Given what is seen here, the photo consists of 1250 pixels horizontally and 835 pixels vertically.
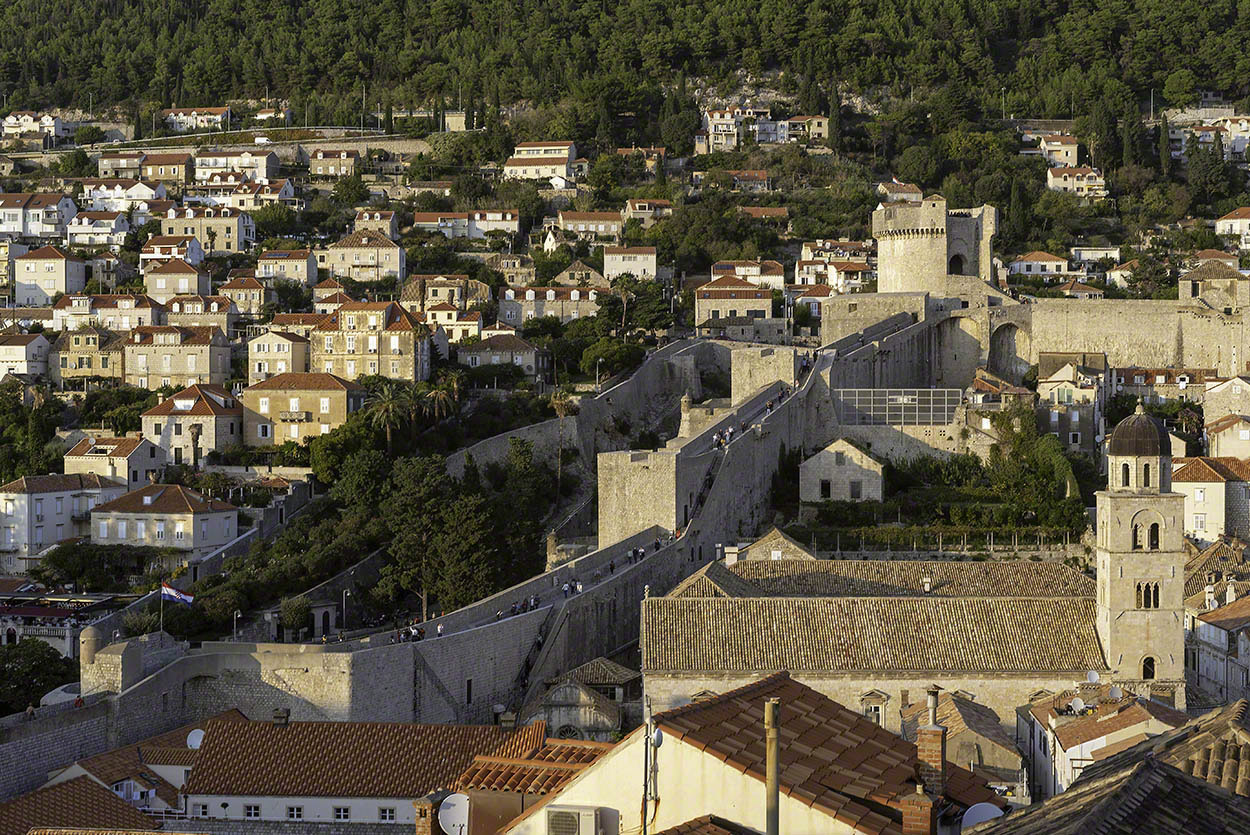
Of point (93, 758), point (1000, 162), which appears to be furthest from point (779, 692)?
point (1000, 162)

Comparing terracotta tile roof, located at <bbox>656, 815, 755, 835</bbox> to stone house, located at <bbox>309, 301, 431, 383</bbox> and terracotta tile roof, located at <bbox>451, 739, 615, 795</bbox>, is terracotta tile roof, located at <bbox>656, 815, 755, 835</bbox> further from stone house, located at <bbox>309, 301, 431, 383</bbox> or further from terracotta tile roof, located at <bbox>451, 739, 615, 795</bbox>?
stone house, located at <bbox>309, 301, 431, 383</bbox>

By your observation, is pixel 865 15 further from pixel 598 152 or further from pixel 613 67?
pixel 598 152

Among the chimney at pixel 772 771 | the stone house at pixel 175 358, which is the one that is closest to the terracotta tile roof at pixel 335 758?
the chimney at pixel 772 771

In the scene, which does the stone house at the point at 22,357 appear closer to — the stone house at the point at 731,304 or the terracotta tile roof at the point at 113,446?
the terracotta tile roof at the point at 113,446

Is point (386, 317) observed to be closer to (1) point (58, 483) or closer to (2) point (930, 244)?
(1) point (58, 483)

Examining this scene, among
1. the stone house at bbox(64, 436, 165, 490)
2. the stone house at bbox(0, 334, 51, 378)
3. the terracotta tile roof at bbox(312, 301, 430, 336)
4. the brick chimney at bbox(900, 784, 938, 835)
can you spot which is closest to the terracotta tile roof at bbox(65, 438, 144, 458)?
the stone house at bbox(64, 436, 165, 490)

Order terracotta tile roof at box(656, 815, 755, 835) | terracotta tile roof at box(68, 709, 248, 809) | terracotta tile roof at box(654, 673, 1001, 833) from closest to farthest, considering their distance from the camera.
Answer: terracotta tile roof at box(656, 815, 755, 835), terracotta tile roof at box(654, 673, 1001, 833), terracotta tile roof at box(68, 709, 248, 809)

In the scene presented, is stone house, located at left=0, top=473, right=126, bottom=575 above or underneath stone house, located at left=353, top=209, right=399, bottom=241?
underneath

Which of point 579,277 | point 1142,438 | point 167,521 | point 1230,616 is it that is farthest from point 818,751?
point 579,277
